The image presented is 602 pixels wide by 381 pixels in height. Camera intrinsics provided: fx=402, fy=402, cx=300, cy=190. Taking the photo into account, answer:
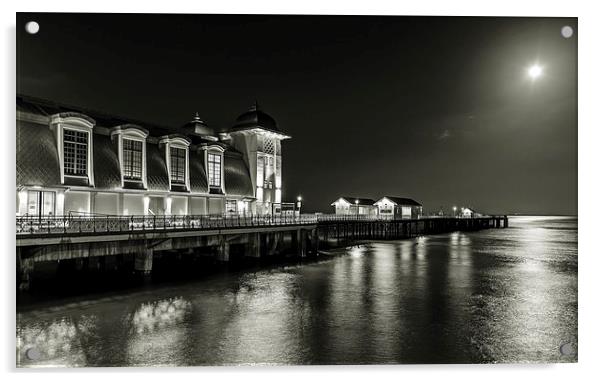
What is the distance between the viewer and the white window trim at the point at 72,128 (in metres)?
17.1

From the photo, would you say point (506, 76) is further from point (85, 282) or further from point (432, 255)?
point (432, 255)

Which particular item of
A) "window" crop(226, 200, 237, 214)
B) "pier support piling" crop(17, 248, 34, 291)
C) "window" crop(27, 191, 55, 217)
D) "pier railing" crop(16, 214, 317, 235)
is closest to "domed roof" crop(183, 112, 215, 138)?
"window" crop(226, 200, 237, 214)

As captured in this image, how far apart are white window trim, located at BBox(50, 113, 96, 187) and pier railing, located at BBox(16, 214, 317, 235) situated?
84.0 inches

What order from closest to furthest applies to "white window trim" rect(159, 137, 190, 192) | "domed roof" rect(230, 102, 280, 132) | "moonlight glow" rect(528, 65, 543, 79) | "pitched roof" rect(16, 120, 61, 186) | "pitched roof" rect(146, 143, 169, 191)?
"moonlight glow" rect(528, 65, 543, 79), "pitched roof" rect(16, 120, 61, 186), "pitched roof" rect(146, 143, 169, 191), "white window trim" rect(159, 137, 190, 192), "domed roof" rect(230, 102, 280, 132)

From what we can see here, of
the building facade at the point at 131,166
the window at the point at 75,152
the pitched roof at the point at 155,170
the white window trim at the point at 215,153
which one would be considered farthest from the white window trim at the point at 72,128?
the white window trim at the point at 215,153

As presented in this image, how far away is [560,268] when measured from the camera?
83.5 ft

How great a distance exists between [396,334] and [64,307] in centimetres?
1034

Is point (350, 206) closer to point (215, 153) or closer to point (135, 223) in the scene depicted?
point (215, 153)

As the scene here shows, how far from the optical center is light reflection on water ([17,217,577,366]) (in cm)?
952

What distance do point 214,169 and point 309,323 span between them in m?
15.3

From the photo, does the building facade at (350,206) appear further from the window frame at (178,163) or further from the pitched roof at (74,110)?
the window frame at (178,163)

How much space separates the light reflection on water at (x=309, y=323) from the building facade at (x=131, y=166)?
5752 mm

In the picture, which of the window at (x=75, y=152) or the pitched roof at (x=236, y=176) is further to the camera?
the pitched roof at (x=236, y=176)

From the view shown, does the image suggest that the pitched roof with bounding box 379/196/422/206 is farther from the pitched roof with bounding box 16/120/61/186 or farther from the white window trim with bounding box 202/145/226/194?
the pitched roof with bounding box 16/120/61/186
